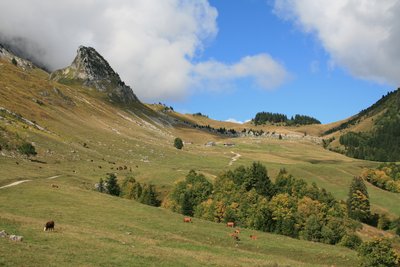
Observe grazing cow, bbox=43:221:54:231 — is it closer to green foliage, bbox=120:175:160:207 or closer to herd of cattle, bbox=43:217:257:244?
herd of cattle, bbox=43:217:257:244

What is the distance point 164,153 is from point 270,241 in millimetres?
118566

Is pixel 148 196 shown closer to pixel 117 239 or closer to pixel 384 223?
pixel 117 239

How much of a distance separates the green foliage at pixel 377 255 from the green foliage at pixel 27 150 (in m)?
78.2

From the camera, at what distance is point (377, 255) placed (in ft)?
157

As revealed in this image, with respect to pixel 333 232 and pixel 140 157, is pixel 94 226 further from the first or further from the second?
pixel 140 157

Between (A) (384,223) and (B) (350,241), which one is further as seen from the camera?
(A) (384,223)

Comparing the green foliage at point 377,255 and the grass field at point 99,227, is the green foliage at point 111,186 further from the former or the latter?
the green foliage at point 377,255

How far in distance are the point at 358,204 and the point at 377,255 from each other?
8693 cm

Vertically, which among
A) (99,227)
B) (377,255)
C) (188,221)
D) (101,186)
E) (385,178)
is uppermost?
(385,178)

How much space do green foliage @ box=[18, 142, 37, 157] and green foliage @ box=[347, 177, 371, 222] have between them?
9115 cm

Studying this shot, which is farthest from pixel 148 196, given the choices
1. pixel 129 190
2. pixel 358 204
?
pixel 358 204

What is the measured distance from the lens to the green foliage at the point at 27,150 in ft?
322

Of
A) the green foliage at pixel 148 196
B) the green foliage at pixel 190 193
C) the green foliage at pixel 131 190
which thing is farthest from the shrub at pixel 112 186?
the green foliage at pixel 190 193

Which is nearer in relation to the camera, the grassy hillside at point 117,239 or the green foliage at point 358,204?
the grassy hillside at point 117,239
